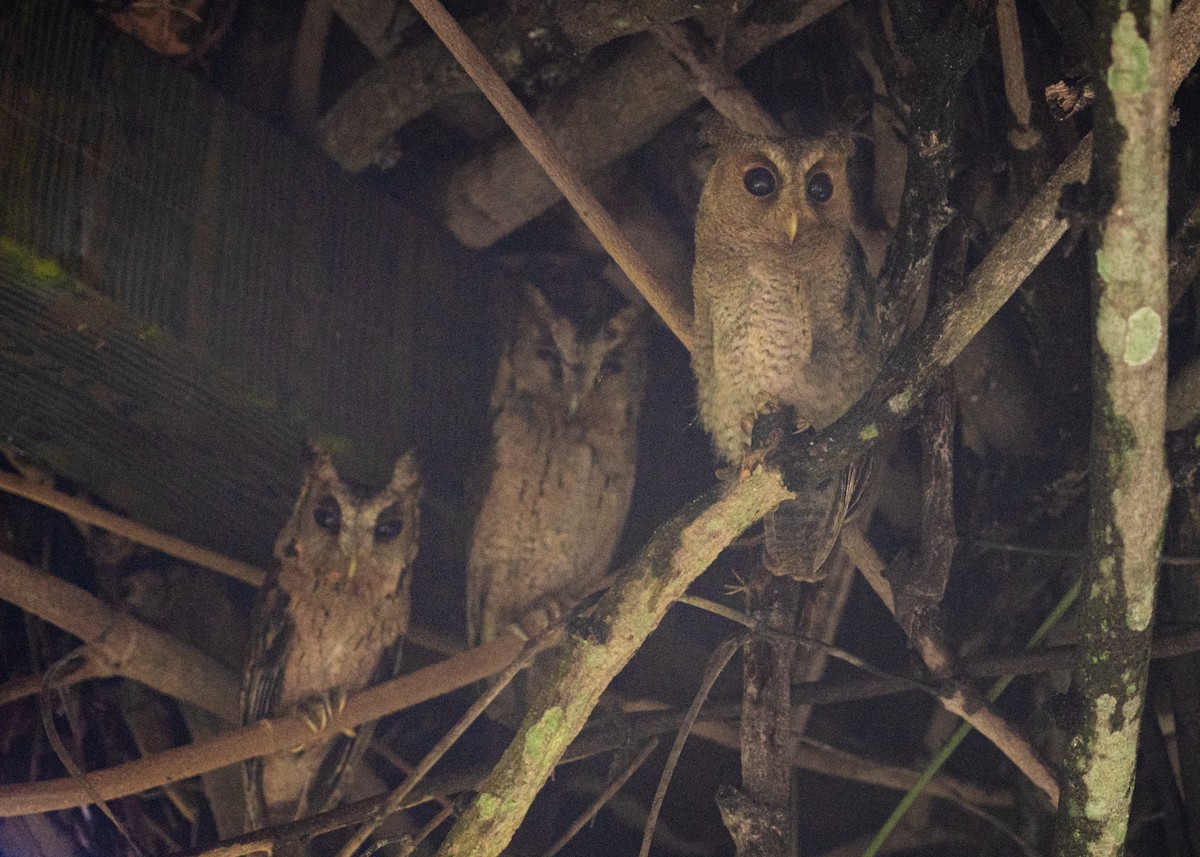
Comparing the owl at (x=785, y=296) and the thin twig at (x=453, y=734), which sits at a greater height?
the owl at (x=785, y=296)

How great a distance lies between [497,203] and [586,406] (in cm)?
68

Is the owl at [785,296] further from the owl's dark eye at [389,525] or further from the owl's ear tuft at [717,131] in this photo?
the owl's dark eye at [389,525]

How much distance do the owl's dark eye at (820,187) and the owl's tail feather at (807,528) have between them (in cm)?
62

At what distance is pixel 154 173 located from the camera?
93.9 inches

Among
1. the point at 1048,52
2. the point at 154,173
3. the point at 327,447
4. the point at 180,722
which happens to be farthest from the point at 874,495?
the point at 180,722

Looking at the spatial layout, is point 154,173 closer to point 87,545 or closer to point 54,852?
point 87,545

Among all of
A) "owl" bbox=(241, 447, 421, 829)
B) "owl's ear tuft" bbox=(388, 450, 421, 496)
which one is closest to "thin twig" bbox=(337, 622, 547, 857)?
"owl" bbox=(241, 447, 421, 829)

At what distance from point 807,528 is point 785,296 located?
1.75 ft

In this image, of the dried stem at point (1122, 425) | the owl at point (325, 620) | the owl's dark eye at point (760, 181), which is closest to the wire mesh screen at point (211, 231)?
the owl at point (325, 620)

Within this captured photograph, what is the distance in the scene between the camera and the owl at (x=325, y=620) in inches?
114

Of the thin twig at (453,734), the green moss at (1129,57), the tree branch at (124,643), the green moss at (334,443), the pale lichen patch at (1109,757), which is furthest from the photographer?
the green moss at (334,443)

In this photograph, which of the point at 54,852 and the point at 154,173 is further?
the point at 54,852

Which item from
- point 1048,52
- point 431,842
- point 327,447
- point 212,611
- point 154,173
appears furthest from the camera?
point 212,611

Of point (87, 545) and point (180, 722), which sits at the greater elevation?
point (87, 545)
